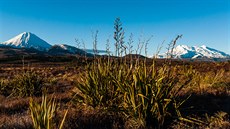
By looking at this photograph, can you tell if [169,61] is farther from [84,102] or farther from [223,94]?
[223,94]

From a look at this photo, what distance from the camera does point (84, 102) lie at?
283 inches

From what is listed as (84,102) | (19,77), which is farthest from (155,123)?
(19,77)

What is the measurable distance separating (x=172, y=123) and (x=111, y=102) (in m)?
1.54

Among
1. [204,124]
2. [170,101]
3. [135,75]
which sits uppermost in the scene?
[135,75]

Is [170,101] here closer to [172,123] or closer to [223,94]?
[172,123]

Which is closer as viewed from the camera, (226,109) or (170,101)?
(170,101)

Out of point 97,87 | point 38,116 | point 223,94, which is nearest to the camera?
point 38,116

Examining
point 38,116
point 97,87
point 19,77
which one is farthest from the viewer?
point 19,77

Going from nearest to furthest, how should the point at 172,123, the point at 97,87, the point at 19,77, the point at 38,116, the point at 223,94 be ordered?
1. the point at 38,116
2. the point at 172,123
3. the point at 97,87
4. the point at 223,94
5. the point at 19,77

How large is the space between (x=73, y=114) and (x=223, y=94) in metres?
5.43

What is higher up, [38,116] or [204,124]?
[38,116]

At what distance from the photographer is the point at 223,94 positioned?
902 centimetres

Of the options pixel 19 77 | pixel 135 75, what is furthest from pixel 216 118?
pixel 19 77

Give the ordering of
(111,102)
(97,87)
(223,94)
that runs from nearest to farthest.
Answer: (111,102) < (97,87) < (223,94)
